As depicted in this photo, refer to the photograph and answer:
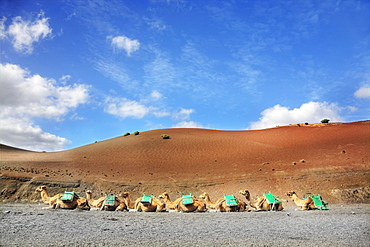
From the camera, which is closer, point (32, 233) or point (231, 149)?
point (32, 233)

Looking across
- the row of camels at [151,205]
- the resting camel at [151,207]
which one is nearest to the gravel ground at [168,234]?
the row of camels at [151,205]

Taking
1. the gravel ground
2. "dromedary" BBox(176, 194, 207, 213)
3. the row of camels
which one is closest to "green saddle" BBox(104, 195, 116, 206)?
the row of camels

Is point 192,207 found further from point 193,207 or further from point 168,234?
point 168,234

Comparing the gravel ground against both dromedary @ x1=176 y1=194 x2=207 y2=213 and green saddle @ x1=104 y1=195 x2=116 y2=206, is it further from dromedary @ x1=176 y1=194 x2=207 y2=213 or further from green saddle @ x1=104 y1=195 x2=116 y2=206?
dromedary @ x1=176 y1=194 x2=207 y2=213

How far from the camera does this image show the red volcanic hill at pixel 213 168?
95.5 ft

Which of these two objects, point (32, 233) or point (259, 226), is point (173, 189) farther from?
point (32, 233)

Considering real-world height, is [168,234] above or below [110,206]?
below

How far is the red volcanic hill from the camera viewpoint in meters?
29.1

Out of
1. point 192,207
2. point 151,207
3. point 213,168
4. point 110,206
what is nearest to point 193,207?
point 192,207

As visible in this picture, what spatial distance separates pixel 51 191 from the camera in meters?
27.8

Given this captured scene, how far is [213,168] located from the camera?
37656 millimetres

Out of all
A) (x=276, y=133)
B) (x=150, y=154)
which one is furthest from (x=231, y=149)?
(x=276, y=133)

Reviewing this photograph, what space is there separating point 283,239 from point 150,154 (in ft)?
121

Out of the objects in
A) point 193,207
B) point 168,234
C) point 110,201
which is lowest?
point 168,234
